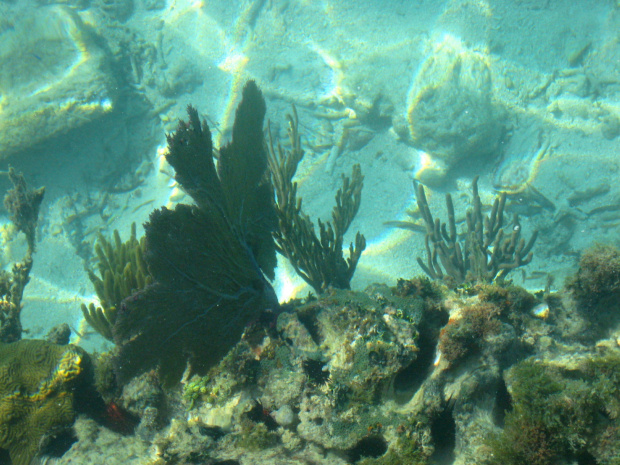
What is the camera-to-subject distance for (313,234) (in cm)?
412

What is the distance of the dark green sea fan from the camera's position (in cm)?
254

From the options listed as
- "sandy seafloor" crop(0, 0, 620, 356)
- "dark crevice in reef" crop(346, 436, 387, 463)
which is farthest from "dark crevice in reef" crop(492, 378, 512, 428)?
"sandy seafloor" crop(0, 0, 620, 356)

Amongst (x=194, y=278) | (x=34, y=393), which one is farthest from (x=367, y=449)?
(x=34, y=393)

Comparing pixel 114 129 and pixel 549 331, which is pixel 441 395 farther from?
pixel 114 129

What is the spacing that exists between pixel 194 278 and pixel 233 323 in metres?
0.49

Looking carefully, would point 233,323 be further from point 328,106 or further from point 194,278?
point 328,106

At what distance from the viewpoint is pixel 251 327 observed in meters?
2.95

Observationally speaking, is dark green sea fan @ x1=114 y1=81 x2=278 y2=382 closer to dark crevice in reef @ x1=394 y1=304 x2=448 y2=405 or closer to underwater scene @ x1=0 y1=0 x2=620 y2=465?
underwater scene @ x1=0 y1=0 x2=620 y2=465

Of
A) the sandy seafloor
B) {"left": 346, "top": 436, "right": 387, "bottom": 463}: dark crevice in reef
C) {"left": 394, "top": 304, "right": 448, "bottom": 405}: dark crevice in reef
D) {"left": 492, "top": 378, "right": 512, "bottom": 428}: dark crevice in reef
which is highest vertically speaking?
the sandy seafloor

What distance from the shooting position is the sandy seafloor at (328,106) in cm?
678

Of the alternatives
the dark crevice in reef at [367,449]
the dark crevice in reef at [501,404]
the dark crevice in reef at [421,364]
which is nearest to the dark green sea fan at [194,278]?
the dark crevice in reef at [367,449]

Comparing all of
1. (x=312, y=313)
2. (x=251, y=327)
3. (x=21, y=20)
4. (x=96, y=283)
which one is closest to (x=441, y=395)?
(x=312, y=313)

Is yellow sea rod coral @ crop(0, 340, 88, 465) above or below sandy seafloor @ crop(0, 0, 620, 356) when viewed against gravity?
below

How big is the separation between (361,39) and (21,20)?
8.77 metres
